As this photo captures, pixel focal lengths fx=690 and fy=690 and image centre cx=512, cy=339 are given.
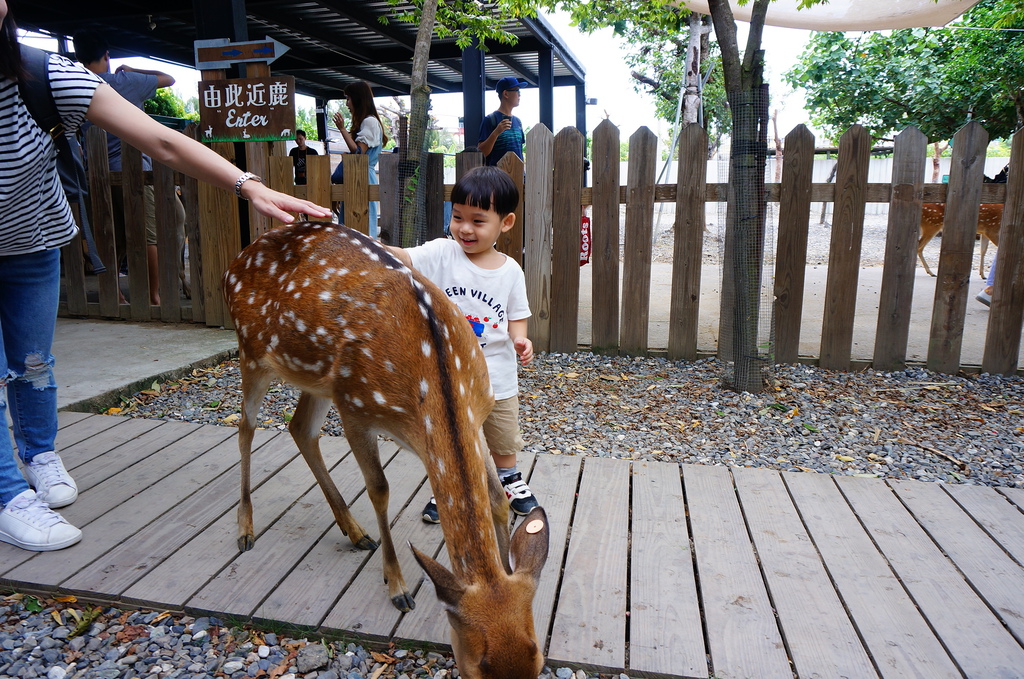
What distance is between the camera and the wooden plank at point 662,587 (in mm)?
2113

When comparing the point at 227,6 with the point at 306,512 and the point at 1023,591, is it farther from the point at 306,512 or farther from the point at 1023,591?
the point at 1023,591

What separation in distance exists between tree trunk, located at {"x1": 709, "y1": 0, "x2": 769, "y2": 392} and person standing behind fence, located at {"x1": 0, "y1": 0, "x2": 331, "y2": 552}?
3.03 meters

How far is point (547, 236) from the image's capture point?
5.41 m

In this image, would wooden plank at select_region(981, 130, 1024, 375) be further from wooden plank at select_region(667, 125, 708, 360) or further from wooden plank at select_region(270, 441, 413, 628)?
wooden plank at select_region(270, 441, 413, 628)

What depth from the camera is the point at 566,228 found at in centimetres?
535

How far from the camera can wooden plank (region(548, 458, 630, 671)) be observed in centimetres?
214

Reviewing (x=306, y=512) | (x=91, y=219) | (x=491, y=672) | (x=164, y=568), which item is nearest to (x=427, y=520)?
(x=306, y=512)

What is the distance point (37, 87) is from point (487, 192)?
63.6 inches

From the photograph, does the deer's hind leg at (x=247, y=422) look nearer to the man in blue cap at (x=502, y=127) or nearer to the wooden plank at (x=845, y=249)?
the wooden plank at (x=845, y=249)

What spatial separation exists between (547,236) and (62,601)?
392 cm

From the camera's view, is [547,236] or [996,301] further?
[547,236]

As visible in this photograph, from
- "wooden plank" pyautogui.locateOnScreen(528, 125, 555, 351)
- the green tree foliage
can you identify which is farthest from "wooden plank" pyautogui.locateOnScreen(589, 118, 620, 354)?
the green tree foliage

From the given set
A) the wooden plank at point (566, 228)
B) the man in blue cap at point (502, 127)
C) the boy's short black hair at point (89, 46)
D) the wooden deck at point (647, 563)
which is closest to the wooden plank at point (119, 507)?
the wooden deck at point (647, 563)

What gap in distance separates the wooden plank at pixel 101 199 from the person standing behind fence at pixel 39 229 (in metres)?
3.38
